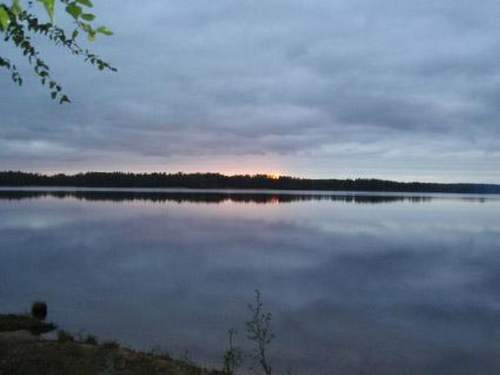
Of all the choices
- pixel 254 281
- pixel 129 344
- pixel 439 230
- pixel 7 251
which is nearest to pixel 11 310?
pixel 129 344

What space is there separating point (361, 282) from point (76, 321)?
1225 cm

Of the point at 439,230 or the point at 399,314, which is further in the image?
the point at 439,230

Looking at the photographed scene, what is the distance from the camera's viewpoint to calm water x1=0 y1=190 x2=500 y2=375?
11711 millimetres

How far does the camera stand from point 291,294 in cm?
1770

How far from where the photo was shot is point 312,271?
22.7 m

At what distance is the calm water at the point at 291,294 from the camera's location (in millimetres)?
11711

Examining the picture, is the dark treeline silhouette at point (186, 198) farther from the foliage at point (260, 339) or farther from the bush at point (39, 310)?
the foliage at point (260, 339)

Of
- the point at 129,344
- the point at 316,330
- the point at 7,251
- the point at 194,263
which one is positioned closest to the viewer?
the point at 129,344

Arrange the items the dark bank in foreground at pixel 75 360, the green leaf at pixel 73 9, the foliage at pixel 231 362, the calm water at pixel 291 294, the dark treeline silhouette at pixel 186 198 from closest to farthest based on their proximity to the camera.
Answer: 1. the green leaf at pixel 73 9
2. the dark bank in foreground at pixel 75 360
3. the foliage at pixel 231 362
4. the calm water at pixel 291 294
5. the dark treeline silhouette at pixel 186 198

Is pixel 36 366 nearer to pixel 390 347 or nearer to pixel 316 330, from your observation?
pixel 316 330

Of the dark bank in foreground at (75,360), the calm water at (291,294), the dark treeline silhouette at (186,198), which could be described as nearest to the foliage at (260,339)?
the calm water at (291,294)

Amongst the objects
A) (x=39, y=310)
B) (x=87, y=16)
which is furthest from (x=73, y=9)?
(x=39, y=310)

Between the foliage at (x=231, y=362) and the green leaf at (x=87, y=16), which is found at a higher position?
the green leaf at (x=87, y=16)

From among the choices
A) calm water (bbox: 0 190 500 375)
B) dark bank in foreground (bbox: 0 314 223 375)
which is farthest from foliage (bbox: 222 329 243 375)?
calm water (bbox: 0 190 500 375)
